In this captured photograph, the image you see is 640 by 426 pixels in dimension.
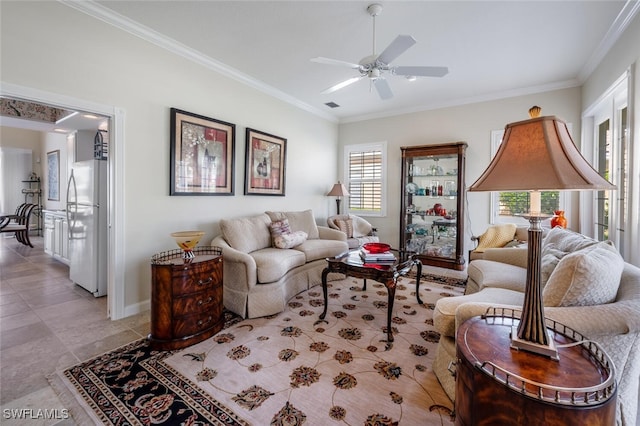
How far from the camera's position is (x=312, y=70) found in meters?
3.66

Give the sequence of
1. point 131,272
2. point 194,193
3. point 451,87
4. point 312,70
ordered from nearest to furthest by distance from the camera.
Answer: point 131,272 → point 194,193 → point 312,70 → point 451,87

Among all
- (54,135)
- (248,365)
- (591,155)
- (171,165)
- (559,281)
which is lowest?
(248,365)

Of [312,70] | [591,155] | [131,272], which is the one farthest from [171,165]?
[591,155]

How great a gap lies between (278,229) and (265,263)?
0.91m

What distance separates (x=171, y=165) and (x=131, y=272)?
118cm

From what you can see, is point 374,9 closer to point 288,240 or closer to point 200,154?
point 200,154

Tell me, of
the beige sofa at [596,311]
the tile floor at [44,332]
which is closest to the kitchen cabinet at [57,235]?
the tile floor at [44,332]

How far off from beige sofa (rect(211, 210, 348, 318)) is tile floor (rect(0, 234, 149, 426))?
2.94ft

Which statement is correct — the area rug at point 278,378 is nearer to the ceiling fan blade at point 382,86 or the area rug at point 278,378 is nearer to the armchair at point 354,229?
the armchair at point 354,229

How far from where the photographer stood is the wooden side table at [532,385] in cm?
85

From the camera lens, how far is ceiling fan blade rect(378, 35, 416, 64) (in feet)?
6.64

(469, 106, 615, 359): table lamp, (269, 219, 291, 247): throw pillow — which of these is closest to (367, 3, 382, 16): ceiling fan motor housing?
(469, 106, 615, 359): table lamp

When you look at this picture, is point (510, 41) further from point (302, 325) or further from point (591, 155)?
point (302, 325)

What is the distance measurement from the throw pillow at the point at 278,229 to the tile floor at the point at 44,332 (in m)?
1.61
